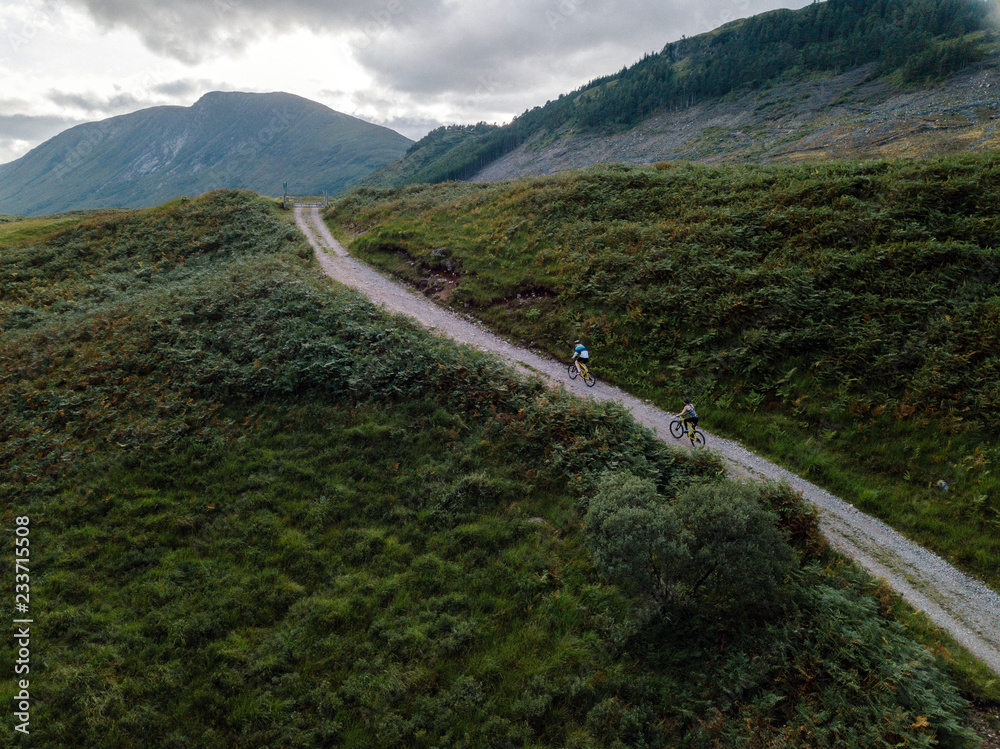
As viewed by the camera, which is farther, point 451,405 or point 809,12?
point 809,12

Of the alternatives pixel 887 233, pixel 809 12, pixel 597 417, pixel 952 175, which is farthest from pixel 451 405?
pixel 809 12

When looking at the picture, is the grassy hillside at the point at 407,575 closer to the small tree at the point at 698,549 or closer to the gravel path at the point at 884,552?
the small tree at the point at 698,549

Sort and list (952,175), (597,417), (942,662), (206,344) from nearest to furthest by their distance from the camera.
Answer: (942,662), (597,417), (206,344), (952,175)

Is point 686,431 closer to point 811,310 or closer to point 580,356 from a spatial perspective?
point 580,356

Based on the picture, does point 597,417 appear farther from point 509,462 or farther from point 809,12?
point 809,12

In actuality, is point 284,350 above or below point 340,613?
above

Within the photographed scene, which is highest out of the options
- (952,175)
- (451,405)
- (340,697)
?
(952,175)

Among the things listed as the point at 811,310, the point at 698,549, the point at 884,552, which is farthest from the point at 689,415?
the point at 811,310

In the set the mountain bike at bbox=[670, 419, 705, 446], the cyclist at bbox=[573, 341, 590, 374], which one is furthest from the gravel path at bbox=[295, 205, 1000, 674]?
the cyclist at bbox=[573, 341, 590, 374]
